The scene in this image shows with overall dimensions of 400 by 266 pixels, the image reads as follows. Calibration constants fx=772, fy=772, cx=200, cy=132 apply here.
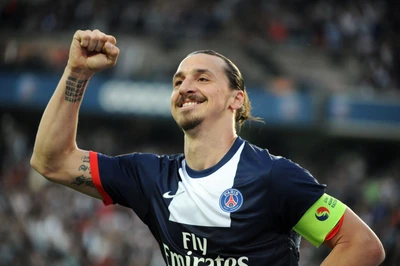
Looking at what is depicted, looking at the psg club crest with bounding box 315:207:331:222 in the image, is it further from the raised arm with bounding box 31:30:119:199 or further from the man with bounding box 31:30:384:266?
the raised arm with bounding box 31:30:119:199

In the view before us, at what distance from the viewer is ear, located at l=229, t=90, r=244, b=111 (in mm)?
4156

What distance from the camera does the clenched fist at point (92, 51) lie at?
3.91 m

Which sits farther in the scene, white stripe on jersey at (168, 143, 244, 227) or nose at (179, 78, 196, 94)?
nose at (179, 78, 196, 94)

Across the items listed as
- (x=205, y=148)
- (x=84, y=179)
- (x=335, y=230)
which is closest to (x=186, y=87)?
(x=205, y=148)

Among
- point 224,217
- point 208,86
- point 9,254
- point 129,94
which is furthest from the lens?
point 129,94

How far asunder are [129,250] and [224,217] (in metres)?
10.4

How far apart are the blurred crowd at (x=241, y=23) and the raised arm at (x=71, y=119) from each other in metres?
16.6

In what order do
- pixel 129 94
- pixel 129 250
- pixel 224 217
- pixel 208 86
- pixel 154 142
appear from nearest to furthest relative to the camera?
pixel 224 217 < pixel 208 86 < pixel 129 250 < pixel 129 94 < pixel 154 142

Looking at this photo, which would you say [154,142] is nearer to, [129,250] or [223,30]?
[223,30]

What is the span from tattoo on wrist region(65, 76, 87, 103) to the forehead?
529 millimetres

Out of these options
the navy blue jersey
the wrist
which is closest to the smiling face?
the navy blue jersey

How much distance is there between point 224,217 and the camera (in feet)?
12.4

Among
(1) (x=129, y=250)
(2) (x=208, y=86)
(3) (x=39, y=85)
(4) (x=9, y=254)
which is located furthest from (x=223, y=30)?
(2) (x=208, y=86)

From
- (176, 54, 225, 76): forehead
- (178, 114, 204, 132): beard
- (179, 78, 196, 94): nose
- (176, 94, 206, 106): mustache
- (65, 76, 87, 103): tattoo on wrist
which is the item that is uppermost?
(176, 54, 225, 76): forehead
